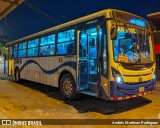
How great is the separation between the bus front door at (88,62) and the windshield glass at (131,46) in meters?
0.83

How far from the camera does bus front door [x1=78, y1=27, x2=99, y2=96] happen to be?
785 centimetres

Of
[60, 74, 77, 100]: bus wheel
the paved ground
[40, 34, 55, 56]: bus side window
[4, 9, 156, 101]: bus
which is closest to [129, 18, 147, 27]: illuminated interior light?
[4, 9, 156, 101]: bus

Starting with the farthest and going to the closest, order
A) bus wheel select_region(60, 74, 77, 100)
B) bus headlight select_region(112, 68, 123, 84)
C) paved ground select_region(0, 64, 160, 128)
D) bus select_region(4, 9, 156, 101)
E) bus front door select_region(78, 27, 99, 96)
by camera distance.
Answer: bus wheel select_region(60, 74, 77, 100)
bus front door select_region(78, 27, 99, 96)
bus select_region(4, 9, 156, 101)
bus headlight select_region(112, 68, 123, 84)
paved ground select_region(0, 64, 160, 128)

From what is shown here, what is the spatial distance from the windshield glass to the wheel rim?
2734 millimetres

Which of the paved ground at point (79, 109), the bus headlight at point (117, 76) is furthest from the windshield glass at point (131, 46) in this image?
the paved ground at point (79, 109)

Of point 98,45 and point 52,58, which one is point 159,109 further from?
point 52,58

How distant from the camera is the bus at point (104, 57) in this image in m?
7.11

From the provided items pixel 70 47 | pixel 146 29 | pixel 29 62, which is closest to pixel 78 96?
pixel 70 47

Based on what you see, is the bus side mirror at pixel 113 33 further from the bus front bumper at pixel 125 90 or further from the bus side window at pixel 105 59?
the bus front bumper at pixel 125 90

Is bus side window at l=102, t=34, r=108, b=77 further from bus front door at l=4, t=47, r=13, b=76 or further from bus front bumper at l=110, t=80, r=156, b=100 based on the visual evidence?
bus front door at l=4, t=47, r=13, b=76

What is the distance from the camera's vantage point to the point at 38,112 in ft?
23.7

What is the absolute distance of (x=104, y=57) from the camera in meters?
7.24

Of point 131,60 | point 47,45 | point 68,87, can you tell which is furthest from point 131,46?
point 47,45

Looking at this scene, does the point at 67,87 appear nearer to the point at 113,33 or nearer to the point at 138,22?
the point at 113,33
